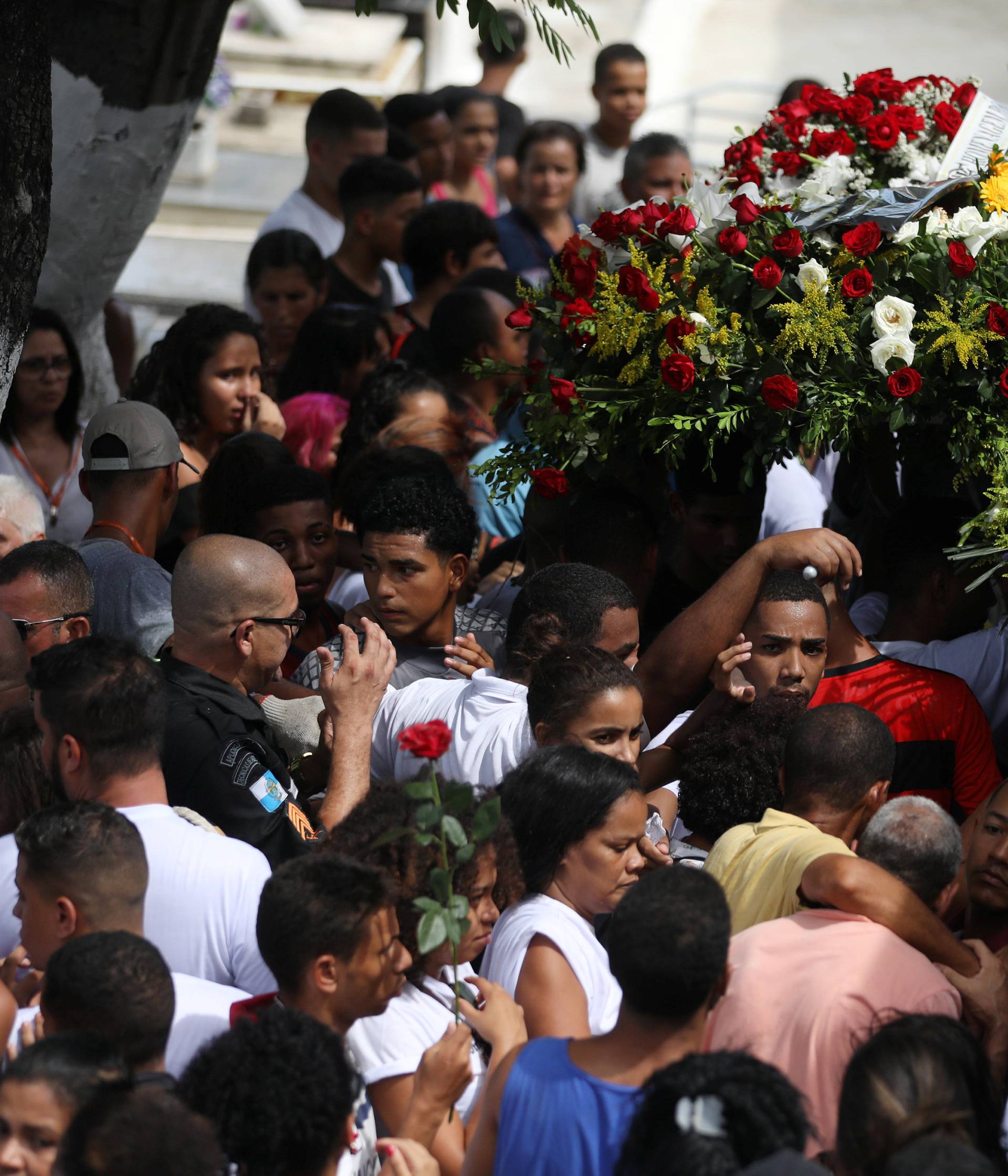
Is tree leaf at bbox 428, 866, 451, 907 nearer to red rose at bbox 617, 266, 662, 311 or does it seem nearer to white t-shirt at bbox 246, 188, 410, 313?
red rose at bbox 617, 266, 662, 311

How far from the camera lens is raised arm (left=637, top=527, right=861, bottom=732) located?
4668 millimetres

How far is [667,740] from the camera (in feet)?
15.5

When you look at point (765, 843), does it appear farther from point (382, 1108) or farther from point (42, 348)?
point (42, 348)

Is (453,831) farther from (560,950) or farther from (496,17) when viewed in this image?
(496,17)

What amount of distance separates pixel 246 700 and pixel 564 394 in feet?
5.00

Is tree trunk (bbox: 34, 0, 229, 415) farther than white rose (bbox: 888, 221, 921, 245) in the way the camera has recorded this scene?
Yes

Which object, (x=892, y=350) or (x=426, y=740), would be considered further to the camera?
(x=892, y=350)

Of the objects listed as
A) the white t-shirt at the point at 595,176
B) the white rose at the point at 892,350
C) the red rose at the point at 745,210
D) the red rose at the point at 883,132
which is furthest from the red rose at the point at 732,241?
the white t-shirt at the point at 595,176

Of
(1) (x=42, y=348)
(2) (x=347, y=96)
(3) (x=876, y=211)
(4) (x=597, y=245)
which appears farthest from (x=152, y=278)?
(3) (x=876, y=211)

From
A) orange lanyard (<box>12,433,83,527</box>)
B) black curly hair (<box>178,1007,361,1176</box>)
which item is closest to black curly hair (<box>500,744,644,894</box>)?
black curly hair (<box>178,1007,361,1176</box>)

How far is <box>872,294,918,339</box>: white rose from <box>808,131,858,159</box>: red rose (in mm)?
1224

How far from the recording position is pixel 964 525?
14.7ft

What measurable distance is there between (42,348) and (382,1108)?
4.11 meters

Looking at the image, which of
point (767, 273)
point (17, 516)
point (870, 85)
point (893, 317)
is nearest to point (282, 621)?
point (17, 516)
